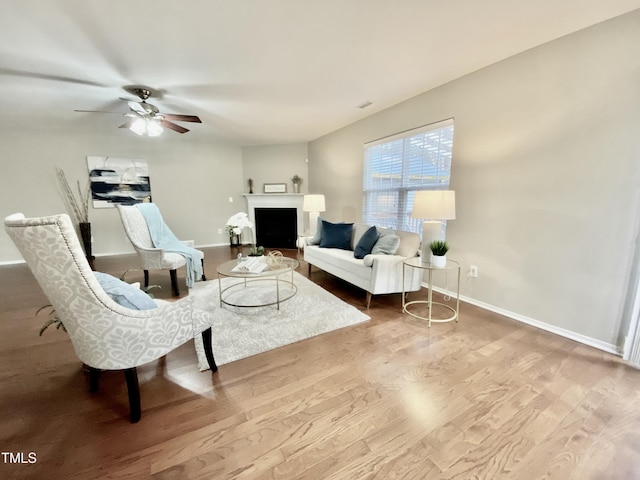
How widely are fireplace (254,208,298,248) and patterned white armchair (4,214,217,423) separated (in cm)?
457

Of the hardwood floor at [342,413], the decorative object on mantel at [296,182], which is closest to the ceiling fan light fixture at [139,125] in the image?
the hardwood floor at [342,413]

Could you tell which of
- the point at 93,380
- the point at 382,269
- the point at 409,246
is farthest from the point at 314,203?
the point at 93,380

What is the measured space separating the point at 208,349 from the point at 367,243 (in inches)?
79.6

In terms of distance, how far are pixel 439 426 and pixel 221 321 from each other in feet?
6.24

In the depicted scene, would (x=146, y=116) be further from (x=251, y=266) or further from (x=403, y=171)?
(x=403, y=171)

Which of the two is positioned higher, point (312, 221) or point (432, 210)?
point (432, 210)

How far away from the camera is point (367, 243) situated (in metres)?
3.08

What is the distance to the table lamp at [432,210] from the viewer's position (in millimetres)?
2328

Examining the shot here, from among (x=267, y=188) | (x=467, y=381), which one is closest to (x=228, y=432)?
(x=467, y=381)

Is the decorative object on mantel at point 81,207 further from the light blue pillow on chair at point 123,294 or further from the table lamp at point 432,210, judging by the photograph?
the table lamp at point 432,210

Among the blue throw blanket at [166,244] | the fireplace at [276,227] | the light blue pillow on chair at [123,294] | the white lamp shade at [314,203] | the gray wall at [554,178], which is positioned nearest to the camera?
the light blue pillow on chair at [123,294]

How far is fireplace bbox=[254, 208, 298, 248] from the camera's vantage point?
6.05m

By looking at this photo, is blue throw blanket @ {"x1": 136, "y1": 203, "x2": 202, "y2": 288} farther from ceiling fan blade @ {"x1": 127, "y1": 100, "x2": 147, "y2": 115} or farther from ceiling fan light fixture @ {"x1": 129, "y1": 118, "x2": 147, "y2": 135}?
ceiling fan blade @ {"x1": 127, "y1": 100, "x2": 147, "y2": 115}

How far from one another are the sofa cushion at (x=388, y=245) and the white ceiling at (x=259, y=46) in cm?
173
